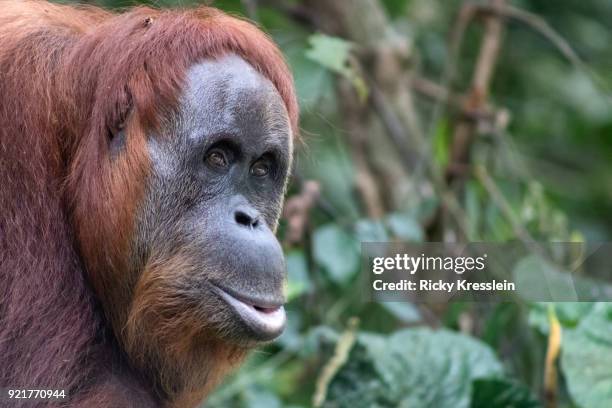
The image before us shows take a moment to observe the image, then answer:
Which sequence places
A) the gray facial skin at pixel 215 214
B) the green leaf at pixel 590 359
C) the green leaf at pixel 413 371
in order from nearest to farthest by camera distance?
the gray facial skin at pixel 215 214, the green leaf at pixel 590 359, the green leaf at pixel 413 371

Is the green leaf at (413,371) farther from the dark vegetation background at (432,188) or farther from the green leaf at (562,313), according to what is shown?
the green leaf at (562,313)

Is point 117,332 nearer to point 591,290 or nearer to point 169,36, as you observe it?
point 169,36

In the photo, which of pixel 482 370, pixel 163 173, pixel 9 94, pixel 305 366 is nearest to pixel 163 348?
pixel 163 173

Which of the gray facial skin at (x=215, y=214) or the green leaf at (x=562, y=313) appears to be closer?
the gray facial skin at (x=215, y=214)

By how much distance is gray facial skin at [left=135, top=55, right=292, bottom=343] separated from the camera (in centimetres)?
297

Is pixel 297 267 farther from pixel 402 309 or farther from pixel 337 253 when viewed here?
pixel 402 309

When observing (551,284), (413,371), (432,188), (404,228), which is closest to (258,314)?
(413,371)

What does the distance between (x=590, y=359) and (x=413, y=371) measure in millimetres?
680

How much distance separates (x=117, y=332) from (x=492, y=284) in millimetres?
1908

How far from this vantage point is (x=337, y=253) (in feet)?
14.6

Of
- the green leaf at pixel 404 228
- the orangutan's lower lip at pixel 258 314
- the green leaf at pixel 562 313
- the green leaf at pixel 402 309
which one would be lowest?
the green leaf at pixel 402 309

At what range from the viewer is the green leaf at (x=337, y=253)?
441 centimetres

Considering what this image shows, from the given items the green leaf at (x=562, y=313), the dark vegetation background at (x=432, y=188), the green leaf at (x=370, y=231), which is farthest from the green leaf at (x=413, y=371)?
the green leaf at (x=370, y=231)

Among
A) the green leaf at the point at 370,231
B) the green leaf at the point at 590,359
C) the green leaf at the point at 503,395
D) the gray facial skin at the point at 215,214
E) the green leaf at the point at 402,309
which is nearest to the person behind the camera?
the gray facial skin at the point at 215,214
